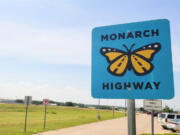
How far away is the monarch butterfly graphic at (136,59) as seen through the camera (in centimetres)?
190

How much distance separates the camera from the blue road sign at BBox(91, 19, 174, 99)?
189 cm

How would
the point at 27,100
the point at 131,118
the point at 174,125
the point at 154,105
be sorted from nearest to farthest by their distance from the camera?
the point at 131,118 → the point at 154,105 → the point at 27,100 → the point at 174,125

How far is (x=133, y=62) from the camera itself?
1.91 meters


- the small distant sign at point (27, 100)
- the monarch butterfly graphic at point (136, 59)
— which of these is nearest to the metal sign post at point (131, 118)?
the monarch butterfly graphic at point (136, 59)

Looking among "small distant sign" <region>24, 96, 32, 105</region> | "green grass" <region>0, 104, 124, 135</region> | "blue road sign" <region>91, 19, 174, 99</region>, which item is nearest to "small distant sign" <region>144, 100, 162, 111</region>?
"blue road sign" <region>91, 19, 174, 99</region>

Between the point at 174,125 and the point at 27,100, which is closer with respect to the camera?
the point at 27,100

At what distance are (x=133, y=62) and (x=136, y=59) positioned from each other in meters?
0.04

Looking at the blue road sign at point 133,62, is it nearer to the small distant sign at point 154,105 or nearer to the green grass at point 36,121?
the small distant sign at point 154,105

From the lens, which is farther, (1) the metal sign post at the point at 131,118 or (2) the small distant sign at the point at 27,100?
(2) the small distant sign at the point at 27,100

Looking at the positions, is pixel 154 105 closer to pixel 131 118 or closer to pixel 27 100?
pixel 131 118

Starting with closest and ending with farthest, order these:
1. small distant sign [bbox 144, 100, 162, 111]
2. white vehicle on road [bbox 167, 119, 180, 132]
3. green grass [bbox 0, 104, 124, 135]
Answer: small distant sign [bbox 144, 100, 162, 111] → green grass [bbox 0, 104, 124, 135] → white vehicle on road [bbox 167, 119, 180, 132]

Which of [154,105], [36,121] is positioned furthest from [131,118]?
Answer: [36,121]

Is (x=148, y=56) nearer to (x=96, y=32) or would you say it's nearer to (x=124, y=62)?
(x=124, y=62)

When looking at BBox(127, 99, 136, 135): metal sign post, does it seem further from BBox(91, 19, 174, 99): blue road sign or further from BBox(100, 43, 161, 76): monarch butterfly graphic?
BBox(100, 43, 161, 76): monarch butterfly graphic
